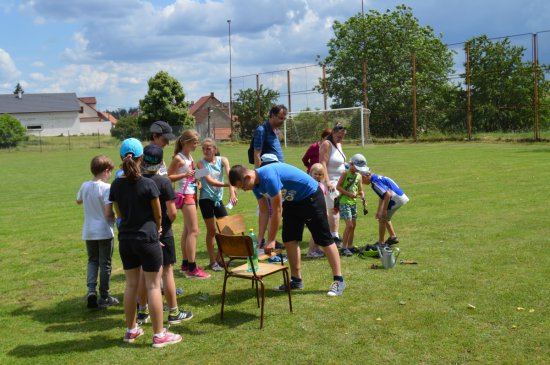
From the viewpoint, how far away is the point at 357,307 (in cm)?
574

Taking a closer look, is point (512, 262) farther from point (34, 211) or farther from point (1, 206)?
point (1, 206)

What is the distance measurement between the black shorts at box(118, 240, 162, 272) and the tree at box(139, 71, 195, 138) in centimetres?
5328

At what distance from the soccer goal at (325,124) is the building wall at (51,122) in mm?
61571

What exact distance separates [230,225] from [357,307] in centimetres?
189

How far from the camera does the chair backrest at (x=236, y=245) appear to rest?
5402mm

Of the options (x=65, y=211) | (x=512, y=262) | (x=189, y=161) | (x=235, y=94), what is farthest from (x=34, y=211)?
(x=235, y=94)

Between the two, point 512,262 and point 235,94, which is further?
point 235,94

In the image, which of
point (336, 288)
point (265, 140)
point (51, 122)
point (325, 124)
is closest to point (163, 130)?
point (265, 140)

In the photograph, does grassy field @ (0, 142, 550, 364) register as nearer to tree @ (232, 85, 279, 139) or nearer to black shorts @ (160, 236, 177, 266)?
black shorts @ (160, 236, 177, 266)

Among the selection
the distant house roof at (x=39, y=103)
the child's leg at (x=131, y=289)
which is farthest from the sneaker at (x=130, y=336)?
the distant house roof at (x=39, y=103)

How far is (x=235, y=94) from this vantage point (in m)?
47.0

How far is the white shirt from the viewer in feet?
19.6

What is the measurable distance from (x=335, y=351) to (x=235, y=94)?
4342cm

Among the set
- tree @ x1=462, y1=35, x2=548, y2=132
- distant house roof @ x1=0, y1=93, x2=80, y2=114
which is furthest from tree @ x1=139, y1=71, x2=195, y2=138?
distant house roof @ x1=0, y1=93, x2=80, y2=114
